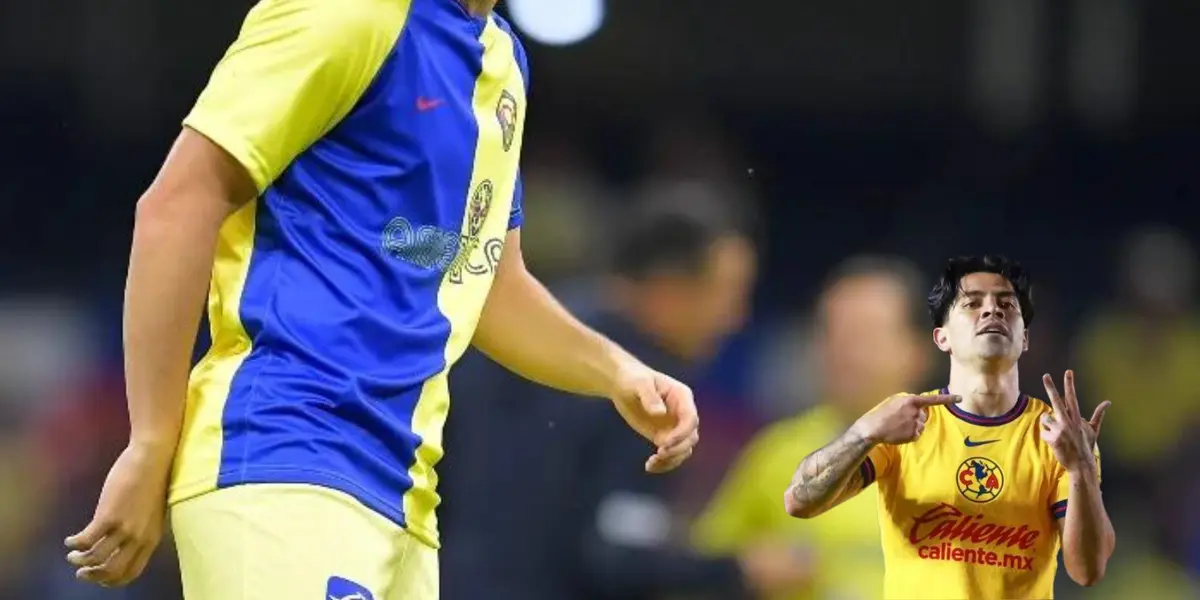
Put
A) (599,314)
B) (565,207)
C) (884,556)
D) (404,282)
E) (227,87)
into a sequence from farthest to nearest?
(565,207) → (599,314) → (884,556) → (404,282) → (227,87)

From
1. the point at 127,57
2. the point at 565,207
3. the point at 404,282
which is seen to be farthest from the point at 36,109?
the point at 404,282

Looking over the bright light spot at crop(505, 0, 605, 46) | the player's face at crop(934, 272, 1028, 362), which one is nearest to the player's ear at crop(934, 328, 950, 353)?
the player's face at crop(934, 272, 1028, 362)

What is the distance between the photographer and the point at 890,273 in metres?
2.60

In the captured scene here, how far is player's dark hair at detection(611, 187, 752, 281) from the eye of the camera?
8.87 feet

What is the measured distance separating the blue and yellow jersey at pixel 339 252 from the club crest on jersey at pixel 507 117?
0.20 ft

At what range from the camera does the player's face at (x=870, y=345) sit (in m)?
1.90

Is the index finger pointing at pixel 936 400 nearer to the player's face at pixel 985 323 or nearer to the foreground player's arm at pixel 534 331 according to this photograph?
the player's face at pixel 985 323

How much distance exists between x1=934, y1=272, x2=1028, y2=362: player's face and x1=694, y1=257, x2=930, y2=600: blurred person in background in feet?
0.44

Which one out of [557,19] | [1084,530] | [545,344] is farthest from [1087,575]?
[557,19]

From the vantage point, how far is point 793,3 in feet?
13.4

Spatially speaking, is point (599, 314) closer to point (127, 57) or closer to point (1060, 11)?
point (1060, 11)

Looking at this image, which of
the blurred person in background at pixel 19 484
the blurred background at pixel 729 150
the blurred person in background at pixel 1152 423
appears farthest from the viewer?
the blurred person in background at pixel 19 484

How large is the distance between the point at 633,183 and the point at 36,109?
4.72 feet

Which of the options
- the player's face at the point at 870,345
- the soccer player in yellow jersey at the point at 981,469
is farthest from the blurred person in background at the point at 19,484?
the soccer player in yellow jersey at the point at 981,469
